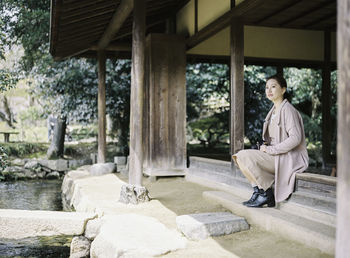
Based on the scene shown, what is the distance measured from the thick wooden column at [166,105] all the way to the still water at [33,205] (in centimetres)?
219

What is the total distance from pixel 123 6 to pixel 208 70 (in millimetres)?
6045

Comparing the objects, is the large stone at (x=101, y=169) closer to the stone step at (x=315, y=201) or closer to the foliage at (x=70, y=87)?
the foliage at (x=70, y=87)

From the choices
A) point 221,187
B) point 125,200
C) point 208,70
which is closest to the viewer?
point 125,200

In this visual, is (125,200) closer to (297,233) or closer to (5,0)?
(297,233)

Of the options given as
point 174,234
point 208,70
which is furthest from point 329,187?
point 208,70

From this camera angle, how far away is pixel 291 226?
11.4 ft

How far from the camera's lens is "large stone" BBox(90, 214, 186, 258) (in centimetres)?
331

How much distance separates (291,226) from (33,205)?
18.1 feet

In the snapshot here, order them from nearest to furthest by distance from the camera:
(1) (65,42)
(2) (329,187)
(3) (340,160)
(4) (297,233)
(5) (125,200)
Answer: (3) (340,160) → (4) (297,233) → (2) (329,187) → (5) (125,200) → (1) (65,42)

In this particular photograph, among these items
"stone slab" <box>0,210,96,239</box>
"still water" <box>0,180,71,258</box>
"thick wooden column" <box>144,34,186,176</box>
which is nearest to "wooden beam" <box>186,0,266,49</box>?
"thick wooden column" <box>144,34,186,176</box>

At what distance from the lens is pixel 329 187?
11.9ft

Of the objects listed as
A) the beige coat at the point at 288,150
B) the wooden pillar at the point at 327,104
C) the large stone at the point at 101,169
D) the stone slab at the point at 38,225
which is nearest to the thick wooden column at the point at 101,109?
the large stone at the point at 101,169

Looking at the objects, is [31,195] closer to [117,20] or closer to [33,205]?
[33,205]

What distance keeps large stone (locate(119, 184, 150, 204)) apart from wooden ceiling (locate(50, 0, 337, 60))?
2.81 metres
